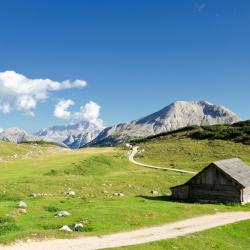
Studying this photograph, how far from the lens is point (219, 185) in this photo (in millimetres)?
59531

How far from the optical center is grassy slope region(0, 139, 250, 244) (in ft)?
124

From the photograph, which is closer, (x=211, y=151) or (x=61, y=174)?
(x=61, y=174)

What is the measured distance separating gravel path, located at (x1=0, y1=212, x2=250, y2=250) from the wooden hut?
34.6 feet

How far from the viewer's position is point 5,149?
115 meters

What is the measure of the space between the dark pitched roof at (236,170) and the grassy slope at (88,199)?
463cm

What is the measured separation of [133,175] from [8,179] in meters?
23.2

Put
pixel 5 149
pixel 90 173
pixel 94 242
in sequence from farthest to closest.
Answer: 1. pixel 5 149
2. pixel 90 173
3. pixel 94 242

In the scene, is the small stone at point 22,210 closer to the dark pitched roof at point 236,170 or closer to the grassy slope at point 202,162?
the grassy slope at point 202,162

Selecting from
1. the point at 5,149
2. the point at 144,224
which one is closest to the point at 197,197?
the point at 144,224

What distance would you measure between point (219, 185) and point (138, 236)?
85.9 feet

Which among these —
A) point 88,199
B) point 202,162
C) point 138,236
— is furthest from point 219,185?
Result: point 202,162

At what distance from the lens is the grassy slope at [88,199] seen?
37719mm

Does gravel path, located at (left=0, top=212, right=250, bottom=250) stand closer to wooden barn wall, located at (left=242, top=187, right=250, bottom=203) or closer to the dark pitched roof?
wooden barn wall, located at (left=242, top=187, right=250, bottom=203)

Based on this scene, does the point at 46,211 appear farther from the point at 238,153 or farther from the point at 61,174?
the point at 238,153
